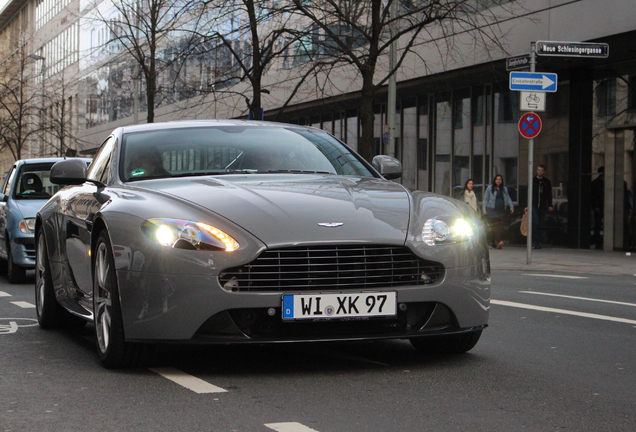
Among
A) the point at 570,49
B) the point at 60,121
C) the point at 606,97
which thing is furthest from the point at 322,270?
the point at 60,121

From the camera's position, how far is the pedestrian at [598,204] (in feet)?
77.2

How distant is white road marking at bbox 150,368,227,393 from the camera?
5.30 meters

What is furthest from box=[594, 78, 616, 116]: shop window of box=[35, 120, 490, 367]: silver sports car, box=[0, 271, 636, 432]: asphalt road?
box=[35, 120, 490, 367]: silver sports car

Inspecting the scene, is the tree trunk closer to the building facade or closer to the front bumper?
the building facade

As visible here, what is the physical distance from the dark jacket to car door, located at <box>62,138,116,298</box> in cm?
1717

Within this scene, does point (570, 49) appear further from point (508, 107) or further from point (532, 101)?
point (508, 107)

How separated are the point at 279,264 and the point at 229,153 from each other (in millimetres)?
1708

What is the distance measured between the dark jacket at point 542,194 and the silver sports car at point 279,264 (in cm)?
1782

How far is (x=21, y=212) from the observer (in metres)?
14.2

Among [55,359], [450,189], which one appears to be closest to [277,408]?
[55,359]

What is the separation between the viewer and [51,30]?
78312 millimetres

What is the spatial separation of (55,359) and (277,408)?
2169 mm

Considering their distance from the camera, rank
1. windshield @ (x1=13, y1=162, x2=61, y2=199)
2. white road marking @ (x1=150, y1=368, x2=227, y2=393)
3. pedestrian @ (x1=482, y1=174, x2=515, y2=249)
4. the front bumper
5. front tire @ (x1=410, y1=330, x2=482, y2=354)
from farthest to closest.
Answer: pedestrian @ (x1=482, y1=174, x2=515, y2=249)
windshield @ (x1=13, y1=162, x2=61, y2=199)
front tire @ (x1=410, y1=330, x2=482, y2=354)
the front bumper
white road marking @ (x1=150, y1=368, x2=227, y2=393)

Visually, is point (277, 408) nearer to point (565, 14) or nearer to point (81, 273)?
point (81, 273)
